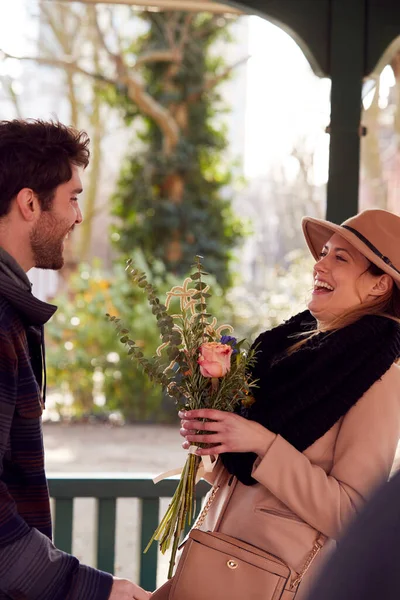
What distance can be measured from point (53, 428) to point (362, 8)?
278 inches

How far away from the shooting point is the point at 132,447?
8.11m

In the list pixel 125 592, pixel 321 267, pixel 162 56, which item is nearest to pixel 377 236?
pixel 321 267

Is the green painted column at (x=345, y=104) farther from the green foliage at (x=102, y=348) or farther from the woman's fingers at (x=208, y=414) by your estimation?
the green foliage at (x=102, y=348)

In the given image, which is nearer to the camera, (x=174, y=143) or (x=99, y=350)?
(x=99, y=350)

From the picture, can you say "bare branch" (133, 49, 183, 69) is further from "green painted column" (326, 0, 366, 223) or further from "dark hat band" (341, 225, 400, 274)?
"dark hat band" (341, 225, 400, 274)

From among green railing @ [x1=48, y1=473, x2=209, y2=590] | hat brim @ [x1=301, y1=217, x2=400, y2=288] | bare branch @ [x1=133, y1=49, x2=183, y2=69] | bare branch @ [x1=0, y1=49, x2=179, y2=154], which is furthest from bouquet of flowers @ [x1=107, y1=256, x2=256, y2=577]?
bare branch @ [x1=133, y1=49, x2=183, y2=69]

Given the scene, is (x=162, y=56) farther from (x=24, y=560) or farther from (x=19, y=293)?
(x=24, y=560)

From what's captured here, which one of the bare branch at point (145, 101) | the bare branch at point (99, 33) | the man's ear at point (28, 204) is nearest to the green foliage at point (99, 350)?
the bare branch at point (145, 101)

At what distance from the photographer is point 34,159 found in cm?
164

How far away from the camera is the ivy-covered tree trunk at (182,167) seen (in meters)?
10.2

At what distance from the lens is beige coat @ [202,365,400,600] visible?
1.67 meters

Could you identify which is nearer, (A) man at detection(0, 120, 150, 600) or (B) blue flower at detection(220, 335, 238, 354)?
(A) man at detection(0, 120, 150, 600)

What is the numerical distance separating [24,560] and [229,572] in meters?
0.44

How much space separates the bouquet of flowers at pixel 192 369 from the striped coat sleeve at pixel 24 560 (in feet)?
1.06
